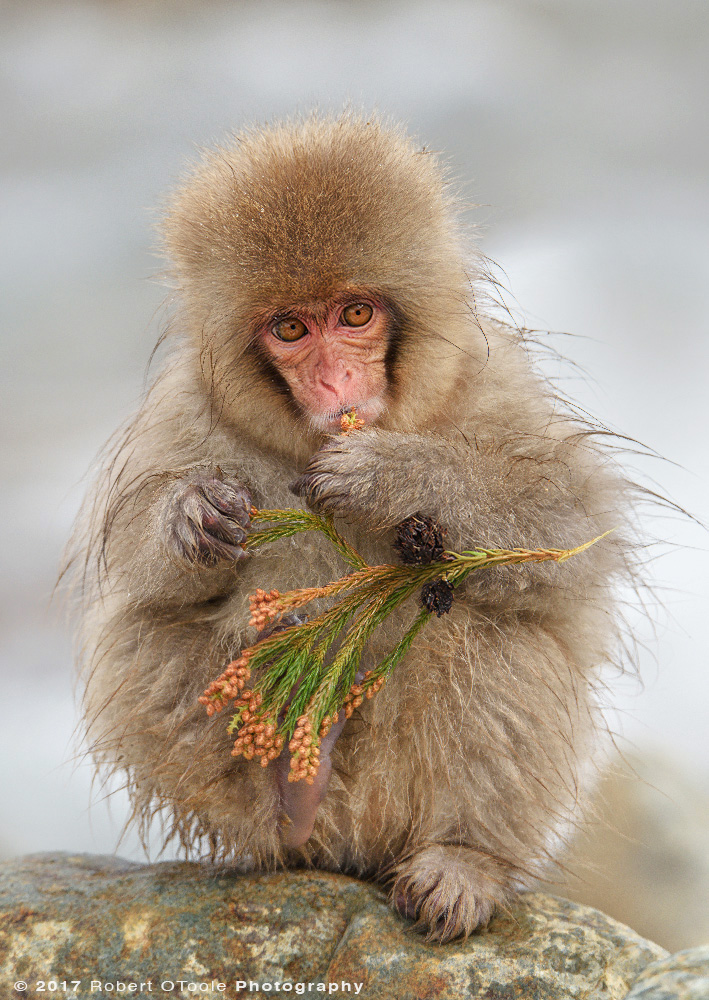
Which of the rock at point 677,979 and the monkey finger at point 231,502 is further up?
the monkey finger at point 231,502

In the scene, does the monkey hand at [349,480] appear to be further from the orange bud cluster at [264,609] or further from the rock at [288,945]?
the rock at [288,945]

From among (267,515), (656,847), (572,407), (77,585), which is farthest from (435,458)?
(656,847)

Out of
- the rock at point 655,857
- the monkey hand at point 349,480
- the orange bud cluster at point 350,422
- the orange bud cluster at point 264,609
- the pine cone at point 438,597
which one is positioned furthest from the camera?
the rock at point 655,857

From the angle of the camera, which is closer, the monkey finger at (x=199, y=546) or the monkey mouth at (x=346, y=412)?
the monkey finger at (x=199, y=546)

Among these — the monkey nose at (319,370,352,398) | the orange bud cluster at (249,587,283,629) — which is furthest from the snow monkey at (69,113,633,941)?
the orange bud cluster at (249,587,283,629)

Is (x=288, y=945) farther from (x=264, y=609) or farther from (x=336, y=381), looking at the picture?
(x=336, y=381)

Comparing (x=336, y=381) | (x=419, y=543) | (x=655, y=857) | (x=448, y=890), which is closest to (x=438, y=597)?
(x=419, y=543)

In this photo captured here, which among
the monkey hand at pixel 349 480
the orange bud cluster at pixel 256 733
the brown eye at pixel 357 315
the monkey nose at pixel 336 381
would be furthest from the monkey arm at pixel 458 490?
the orange bud cluster at pixel 256 733

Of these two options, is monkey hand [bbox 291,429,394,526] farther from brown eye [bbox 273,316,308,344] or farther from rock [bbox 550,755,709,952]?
rock [bbox 550,755,709,952]

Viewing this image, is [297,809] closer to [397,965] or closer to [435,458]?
[397,965]
